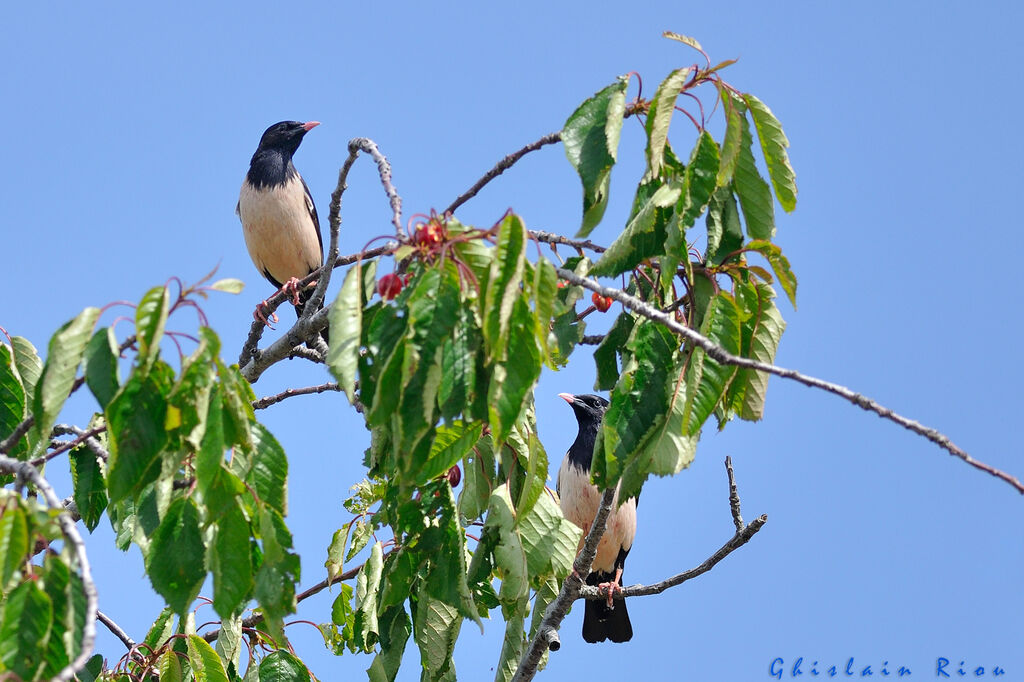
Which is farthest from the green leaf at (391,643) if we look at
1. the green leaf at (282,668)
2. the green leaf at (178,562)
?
the green leaf at (178,562)

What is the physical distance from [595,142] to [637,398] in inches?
25.3

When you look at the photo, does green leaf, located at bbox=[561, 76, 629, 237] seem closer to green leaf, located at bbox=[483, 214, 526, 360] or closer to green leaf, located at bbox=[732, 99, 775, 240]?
green leaf, located at bbox=[732, 99, 775, 240]

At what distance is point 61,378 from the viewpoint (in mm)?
2281

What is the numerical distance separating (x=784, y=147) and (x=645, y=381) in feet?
→ 2.33

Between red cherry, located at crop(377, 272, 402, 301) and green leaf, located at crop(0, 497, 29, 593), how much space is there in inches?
33.7

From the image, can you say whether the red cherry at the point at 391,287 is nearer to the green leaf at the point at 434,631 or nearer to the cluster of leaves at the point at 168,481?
the cluster of leaves at the point at 168,481

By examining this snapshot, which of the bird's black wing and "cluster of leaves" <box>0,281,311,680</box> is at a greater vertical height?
the bird's black wing

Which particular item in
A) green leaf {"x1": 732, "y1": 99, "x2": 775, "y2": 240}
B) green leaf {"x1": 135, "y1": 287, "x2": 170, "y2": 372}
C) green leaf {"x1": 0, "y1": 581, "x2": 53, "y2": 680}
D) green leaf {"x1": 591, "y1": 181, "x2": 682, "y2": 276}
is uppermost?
green leaf {"x1": 732, "y1": 99, "x2": 775, "y2": 240}

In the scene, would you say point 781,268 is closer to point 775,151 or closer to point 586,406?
point 775,151

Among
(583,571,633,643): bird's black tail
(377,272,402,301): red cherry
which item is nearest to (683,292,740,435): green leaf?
(377,272,402,301): red cherry

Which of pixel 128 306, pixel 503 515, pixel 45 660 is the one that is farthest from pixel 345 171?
pixel 45 660

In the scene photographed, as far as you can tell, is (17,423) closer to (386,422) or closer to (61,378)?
(61,378)

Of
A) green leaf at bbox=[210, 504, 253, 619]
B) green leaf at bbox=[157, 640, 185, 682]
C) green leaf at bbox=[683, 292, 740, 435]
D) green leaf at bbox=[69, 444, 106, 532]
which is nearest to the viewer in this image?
green leaf at bbox=[210, 504, 253, 619]

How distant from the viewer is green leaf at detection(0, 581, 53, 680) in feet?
6.77
